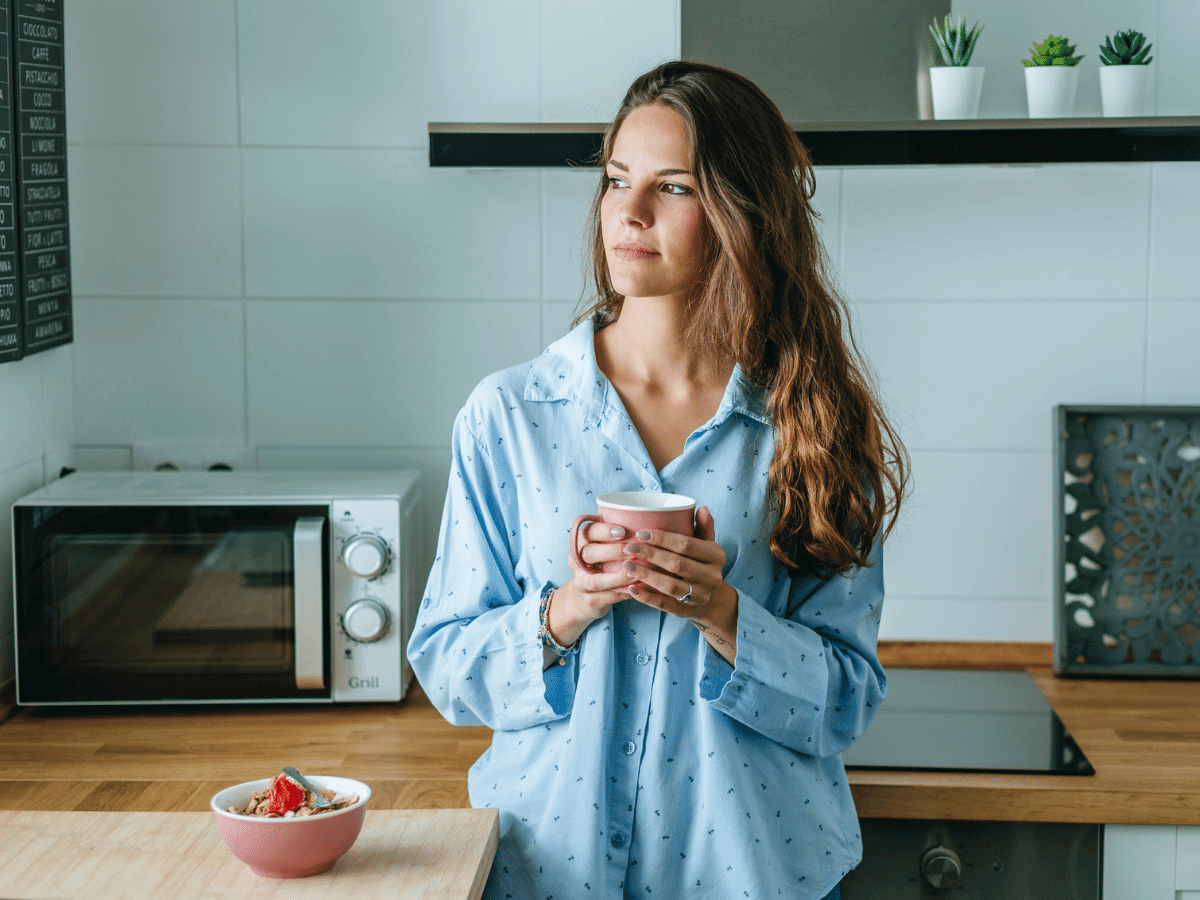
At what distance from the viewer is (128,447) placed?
1.80 meters

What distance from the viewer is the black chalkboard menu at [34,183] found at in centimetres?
152

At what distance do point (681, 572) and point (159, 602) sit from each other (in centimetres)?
91

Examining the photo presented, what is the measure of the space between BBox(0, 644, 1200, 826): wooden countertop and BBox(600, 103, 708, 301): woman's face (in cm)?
64

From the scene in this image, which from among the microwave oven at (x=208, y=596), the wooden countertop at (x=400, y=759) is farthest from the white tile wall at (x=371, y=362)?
the wooden countertop at (x=400, y=759)

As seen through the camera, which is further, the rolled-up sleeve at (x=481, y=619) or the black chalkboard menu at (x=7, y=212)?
the black chalkboard menu at (x=7, y=212)

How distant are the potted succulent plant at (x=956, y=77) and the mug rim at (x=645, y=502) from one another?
0.88m

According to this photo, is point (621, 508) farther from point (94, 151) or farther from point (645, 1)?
point (94, 151)

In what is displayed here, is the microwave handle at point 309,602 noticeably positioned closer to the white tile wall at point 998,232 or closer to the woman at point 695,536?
the woman at point 695,536

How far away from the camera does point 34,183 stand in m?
A: 1.60

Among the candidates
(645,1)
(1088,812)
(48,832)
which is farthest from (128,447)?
(1088,812)

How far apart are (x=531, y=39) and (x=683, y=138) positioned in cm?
74

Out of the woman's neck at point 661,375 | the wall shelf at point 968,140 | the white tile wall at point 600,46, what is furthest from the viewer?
the white tile wall at point 600,46

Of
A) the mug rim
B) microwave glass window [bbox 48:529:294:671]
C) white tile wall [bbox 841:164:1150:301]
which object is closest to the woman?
the mug rim

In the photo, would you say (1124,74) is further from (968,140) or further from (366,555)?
(366,555)
